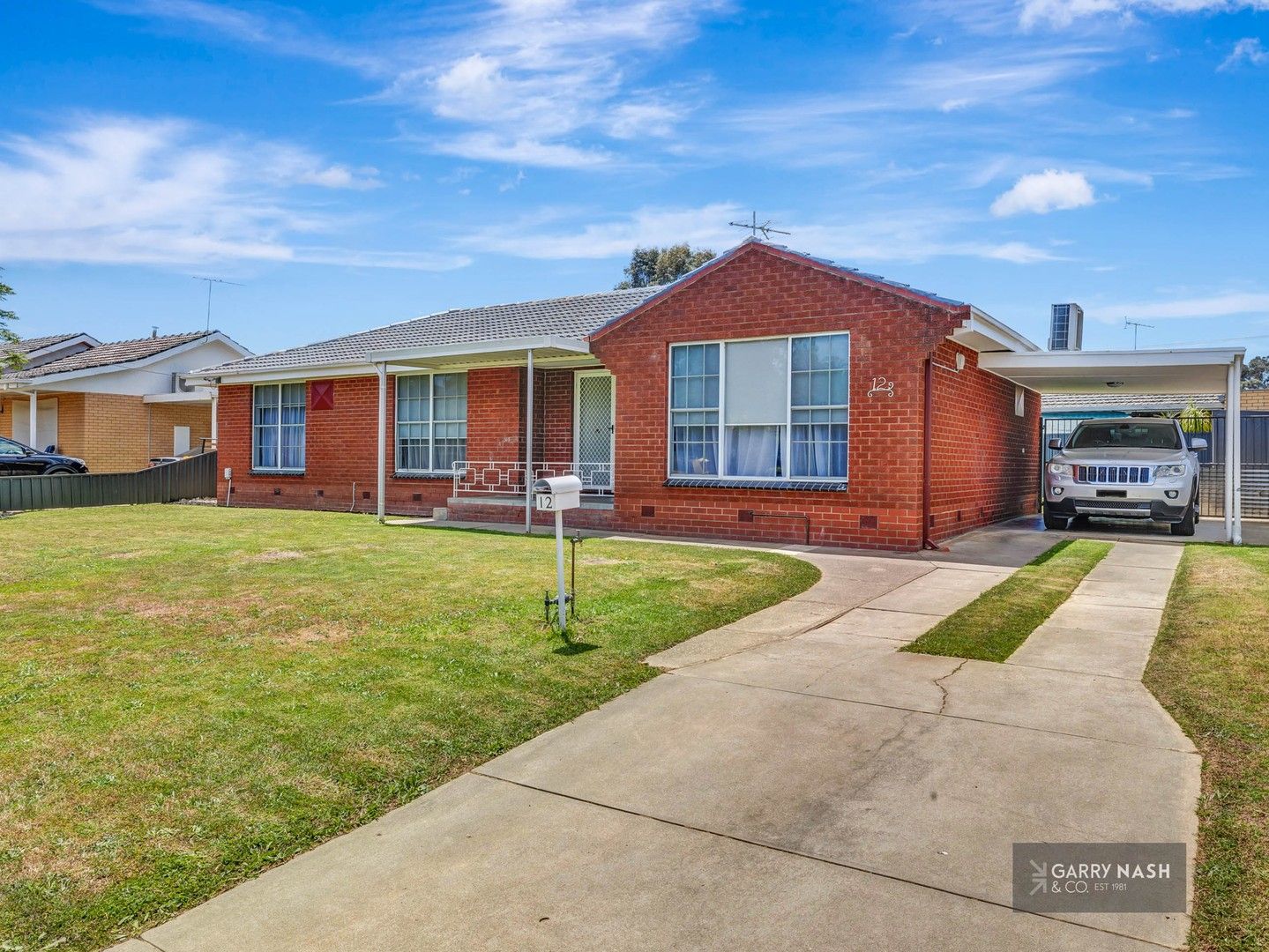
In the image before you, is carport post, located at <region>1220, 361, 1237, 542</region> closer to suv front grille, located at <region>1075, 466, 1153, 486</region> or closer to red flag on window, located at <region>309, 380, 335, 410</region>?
suv front grille, located at <region>1075, 466, 1153, 486</region>

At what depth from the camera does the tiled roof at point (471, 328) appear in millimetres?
16344

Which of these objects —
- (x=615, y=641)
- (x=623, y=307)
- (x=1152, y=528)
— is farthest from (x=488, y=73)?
(x=1152, y=528)

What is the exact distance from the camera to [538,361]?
15562mm

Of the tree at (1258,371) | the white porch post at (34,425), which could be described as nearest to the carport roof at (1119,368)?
the white porch post at (34,425)

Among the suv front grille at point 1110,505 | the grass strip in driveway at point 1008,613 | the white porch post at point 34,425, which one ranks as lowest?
the grass strip in driveway at point 1008,613

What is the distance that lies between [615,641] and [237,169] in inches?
513

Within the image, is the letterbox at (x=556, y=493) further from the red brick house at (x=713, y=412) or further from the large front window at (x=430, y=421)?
the large front window at (x=430, y=421)

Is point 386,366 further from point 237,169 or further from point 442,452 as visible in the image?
point 237,169

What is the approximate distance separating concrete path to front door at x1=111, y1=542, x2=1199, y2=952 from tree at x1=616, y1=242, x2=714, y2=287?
114 ft

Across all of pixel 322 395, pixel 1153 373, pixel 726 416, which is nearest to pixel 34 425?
pixel 322 395

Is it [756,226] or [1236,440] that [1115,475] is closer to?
[1236,440]

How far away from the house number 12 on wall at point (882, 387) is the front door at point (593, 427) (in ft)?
17.5

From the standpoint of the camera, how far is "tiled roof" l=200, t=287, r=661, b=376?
16.3 m

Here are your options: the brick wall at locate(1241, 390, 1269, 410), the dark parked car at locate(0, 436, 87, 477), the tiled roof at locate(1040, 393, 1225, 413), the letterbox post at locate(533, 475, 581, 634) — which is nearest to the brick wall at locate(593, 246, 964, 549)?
the letterbox post at locate(533, 475, 581, 634)
